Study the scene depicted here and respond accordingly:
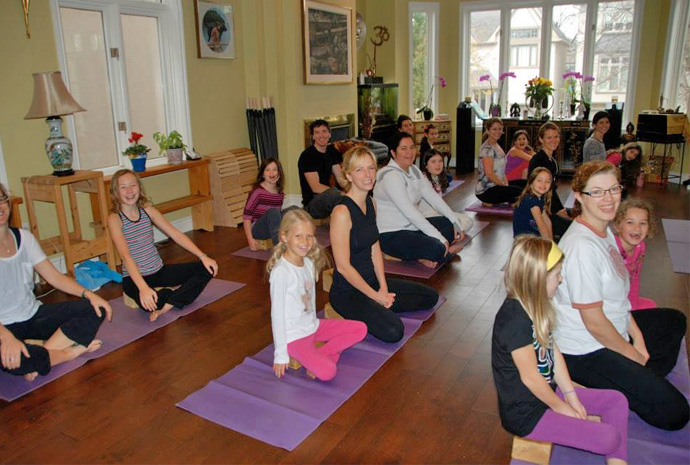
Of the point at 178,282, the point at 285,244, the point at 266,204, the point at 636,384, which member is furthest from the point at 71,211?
the point at 636,384

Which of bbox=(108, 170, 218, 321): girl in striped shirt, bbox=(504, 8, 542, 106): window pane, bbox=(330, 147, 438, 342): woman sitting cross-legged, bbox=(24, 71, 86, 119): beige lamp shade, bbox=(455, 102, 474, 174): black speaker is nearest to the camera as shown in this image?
bbox=(330, 147, 438, 342): woman sitting cross-legged

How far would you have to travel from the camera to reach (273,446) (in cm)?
226

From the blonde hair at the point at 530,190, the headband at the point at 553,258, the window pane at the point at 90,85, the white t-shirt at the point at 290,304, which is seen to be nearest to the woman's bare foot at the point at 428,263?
the blonde hair at the point at 530,190

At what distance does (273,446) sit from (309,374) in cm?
53

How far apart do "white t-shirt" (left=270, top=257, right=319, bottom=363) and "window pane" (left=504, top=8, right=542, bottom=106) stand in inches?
290

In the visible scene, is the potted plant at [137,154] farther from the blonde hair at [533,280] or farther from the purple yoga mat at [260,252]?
the blonde hair at [533,280]

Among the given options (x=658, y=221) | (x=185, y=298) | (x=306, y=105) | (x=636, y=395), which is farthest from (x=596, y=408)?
(x=306, y=105)

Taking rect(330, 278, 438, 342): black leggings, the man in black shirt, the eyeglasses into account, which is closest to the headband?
the eyeglasses

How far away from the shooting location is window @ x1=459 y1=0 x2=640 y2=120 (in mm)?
8188

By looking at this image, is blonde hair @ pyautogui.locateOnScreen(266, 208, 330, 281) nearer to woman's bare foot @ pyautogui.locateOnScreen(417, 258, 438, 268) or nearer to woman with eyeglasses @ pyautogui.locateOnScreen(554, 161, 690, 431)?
woman with eyeglasses @ pyautogui.locateOnScreen(554, 161, 690, 431)

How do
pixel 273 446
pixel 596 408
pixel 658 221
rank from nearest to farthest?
1. pixel 596 408
2. pixel 273 446
3. pixel 658 221

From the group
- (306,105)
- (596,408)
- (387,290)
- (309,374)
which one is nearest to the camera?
(596,408)

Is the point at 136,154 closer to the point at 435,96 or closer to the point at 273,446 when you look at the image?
the point at 273,446

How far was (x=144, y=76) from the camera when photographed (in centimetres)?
530
